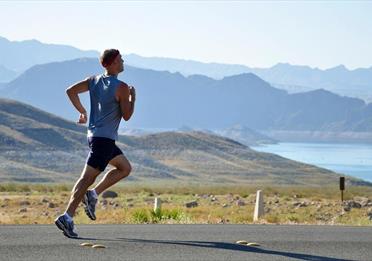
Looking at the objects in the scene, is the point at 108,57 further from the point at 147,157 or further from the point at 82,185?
the point at 147,157

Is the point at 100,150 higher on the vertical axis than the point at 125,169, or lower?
higher

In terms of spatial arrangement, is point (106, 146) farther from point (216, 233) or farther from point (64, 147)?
point (64, 147)

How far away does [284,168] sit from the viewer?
161 meters

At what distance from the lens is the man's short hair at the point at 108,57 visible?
9844 mm

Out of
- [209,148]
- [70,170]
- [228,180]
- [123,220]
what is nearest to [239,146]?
[209,148]

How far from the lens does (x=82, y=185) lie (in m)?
9.95

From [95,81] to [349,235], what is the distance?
364cm

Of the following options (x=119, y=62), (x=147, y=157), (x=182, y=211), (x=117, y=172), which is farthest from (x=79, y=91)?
(x=147, y=157)

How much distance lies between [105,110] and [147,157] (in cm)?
13633

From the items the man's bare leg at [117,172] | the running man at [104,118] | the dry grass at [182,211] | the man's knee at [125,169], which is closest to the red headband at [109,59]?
the running man at [104,118]

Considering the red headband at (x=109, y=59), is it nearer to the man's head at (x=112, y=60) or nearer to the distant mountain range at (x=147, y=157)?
the man's head at (x=112, y=60)

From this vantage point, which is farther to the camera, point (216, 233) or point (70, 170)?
point (70, 170)

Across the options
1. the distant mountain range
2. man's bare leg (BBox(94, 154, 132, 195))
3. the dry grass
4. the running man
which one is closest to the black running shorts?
the running man

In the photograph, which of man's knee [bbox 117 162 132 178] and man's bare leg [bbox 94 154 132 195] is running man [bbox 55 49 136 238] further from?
man's knee [bbox 117 162 132 178]
